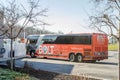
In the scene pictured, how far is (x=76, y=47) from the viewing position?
3181 centimetres

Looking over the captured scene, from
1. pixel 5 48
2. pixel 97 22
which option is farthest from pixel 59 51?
pixel 97 22

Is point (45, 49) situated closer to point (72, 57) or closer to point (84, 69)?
point (72, 57)

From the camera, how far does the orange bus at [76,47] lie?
100 feet

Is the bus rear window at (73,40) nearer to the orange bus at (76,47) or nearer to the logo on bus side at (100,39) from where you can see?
the orange bus at (76,47)

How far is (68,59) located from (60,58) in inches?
67.5

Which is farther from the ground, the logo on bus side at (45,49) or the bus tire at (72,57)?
the logo on bus side at (45,49)

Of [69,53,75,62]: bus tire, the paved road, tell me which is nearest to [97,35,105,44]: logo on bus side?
[69,53,75,62]: bus tire

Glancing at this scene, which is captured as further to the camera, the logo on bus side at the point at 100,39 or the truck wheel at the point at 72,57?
the truck wheel at the point at 72,57

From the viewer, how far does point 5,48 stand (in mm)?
22859

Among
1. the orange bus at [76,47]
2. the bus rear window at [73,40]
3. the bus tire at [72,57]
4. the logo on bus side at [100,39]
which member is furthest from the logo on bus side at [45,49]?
the logo on bus side at [100,39]

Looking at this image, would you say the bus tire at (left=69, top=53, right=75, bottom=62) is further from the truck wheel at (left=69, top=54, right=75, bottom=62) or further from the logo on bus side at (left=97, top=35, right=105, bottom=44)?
the logo on bus side at (left=97, top=35, right=105, bottom=44)

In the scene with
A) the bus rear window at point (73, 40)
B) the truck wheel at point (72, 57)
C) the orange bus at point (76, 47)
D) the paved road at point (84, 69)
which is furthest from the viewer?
Result: the truck wheel at point (72, 57)

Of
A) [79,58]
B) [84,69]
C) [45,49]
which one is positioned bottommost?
[84,69]

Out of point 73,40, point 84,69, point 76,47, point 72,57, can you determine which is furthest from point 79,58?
point 84,69
